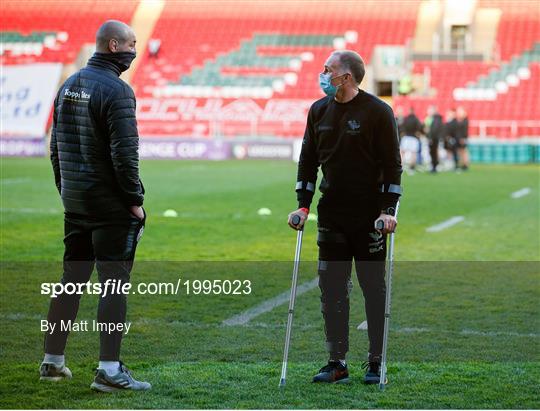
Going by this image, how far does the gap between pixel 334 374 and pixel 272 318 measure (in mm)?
2436

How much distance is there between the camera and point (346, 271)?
20.8 feet

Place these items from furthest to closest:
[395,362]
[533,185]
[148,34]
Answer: [148,34] → [533,185] → [395,362]

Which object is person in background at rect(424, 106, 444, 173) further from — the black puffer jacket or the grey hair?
the black puffer jacket

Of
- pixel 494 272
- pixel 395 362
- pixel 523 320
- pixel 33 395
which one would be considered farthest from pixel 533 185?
pixel 33 395

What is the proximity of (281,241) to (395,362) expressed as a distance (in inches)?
286

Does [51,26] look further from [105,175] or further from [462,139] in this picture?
[105,175]

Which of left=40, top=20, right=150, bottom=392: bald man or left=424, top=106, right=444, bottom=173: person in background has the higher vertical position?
left=424, top=106, right=444, bottom=173: person in background

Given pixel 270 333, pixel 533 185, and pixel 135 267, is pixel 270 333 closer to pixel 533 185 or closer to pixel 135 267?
pixel 135 267

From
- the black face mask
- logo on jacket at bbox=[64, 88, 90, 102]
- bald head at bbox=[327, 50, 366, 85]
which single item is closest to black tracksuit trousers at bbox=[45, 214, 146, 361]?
logo on jacket at bbox=[64, 88, 90, 102]

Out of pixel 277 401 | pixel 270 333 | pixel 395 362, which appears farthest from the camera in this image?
pixel 270 333

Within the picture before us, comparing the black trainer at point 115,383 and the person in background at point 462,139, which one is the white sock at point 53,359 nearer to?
the black trainer at point 115,383

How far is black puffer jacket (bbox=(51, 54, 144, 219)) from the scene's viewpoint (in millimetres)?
5848

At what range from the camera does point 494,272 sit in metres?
11.5

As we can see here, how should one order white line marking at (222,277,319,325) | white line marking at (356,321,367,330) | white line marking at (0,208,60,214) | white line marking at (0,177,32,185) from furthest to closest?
white line marking at (0,177,32,185), white line marking at (0,208,60,214), white line marking at (222,277,319,325), white line marking at (356,321,367,330)
